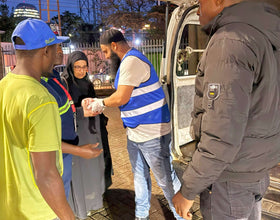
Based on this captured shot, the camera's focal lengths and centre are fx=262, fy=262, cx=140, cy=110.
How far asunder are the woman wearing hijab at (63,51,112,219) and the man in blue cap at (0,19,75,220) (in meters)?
1.44

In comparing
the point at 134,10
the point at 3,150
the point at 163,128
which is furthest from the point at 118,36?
the point at 134,10

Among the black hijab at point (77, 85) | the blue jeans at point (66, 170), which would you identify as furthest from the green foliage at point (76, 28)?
the blue jeans at point (66, 170)

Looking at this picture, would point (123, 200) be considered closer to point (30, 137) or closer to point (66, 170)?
point (66, 170)

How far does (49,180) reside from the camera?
51.1 inches

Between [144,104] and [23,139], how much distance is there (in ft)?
4.72

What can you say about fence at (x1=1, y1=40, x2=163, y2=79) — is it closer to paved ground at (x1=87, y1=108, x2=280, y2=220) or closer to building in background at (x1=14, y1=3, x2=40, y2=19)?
building in background at (x1=14, y1=3, x2=40, y2=19)

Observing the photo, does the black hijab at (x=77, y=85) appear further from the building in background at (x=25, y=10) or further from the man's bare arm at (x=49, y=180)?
the building in background at (x=25, y=10)

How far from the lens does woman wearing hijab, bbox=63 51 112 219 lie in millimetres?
2908

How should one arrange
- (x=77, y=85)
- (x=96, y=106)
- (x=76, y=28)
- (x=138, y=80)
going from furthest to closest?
(x=76, y=28) < (x=77, y=85) < (x=96, y=106) < (x=138, y=80)

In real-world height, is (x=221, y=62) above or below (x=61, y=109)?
above

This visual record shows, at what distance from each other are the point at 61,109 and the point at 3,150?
28.6 inches

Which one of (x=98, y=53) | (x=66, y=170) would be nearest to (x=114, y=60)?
(x=66, y=170)

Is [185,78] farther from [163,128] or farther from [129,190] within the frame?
[129,190]

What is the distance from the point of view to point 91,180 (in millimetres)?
3086
